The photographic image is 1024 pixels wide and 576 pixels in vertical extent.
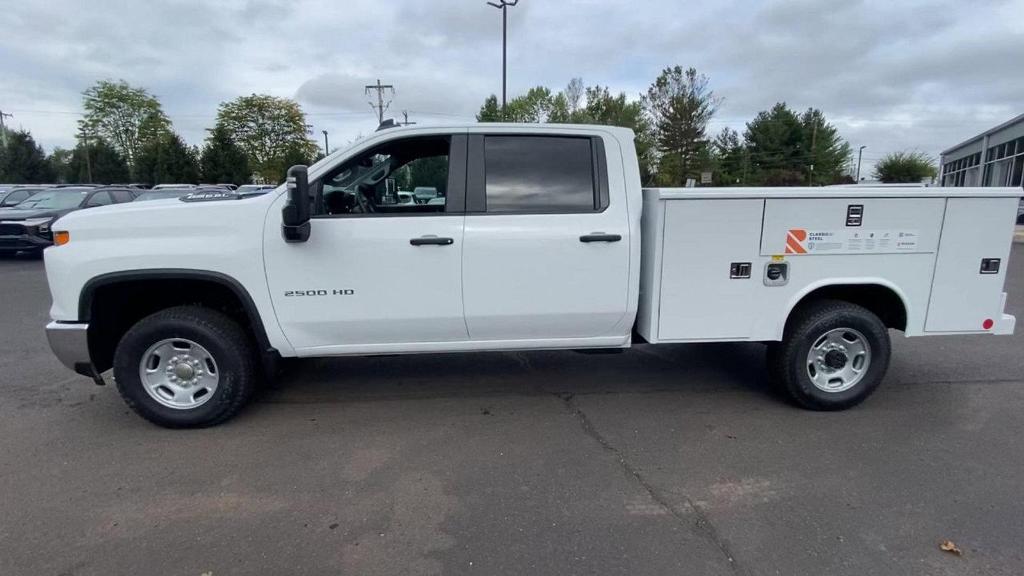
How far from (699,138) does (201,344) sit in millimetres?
44024

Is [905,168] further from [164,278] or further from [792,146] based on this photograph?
[164,278]

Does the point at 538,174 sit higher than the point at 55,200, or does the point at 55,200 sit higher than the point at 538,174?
the point at 538,174

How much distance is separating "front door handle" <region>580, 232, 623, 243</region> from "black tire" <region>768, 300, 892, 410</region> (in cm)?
156

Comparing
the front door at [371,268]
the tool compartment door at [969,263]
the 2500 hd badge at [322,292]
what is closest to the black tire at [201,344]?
the front door at [371,268]

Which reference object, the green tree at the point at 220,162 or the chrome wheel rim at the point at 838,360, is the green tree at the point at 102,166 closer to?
the green tree at the point at 220,162

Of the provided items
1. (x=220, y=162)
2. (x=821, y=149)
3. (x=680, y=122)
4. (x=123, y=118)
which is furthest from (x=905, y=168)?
(x=123, y=118)

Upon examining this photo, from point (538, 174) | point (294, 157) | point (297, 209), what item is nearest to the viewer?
point (297, 209)

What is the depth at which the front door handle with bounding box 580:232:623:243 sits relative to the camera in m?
3.92

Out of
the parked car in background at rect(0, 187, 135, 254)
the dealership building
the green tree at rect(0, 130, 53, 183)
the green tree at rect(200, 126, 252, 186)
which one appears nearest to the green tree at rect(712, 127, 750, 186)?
the dealership building

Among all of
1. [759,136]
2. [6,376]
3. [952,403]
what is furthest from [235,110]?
[952,403]

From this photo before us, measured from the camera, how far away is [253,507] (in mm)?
3105

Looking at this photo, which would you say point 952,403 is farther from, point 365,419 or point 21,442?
point 21,442

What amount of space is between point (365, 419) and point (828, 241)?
3.51 meters

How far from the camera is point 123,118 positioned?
64875 mm
